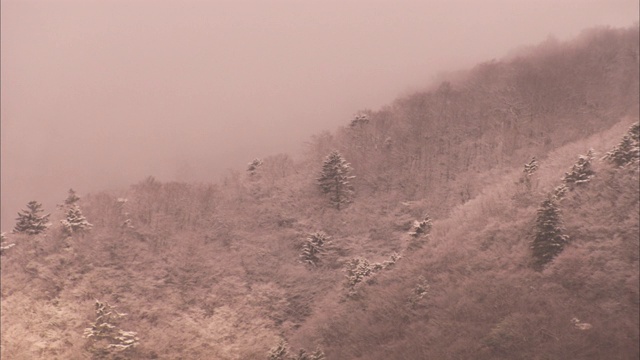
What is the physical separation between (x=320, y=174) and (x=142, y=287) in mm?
24138

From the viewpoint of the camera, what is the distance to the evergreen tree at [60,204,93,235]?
42.5m

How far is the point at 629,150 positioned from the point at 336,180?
2820 cm

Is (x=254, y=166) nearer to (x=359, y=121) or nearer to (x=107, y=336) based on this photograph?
(x=359, y=121)

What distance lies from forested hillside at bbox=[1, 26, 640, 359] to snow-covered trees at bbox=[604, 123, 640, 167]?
0.40 feet

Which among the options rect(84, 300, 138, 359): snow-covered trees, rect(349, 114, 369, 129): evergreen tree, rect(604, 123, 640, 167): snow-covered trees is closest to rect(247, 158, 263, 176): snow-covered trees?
rect(349, 114, 369, 129): evergreen tree

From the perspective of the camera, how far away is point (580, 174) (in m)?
29.5

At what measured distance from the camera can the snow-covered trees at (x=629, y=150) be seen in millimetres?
27170

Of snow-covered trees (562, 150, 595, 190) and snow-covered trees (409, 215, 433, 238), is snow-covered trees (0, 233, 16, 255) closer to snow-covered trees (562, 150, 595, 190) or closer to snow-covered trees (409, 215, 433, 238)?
snow-covered trees (409, 215, 433, 238)

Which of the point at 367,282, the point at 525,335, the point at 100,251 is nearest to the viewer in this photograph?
the point at 525,335

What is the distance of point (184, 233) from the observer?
4631 cm

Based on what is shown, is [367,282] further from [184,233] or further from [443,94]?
[443,94]

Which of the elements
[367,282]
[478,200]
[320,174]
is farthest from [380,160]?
[367,282]

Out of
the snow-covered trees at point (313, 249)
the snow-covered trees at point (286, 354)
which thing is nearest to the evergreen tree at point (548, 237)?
the snow-covered trees at point (286, 354)

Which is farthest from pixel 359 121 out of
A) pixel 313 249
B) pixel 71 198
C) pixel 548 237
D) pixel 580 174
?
pixel 548 237
